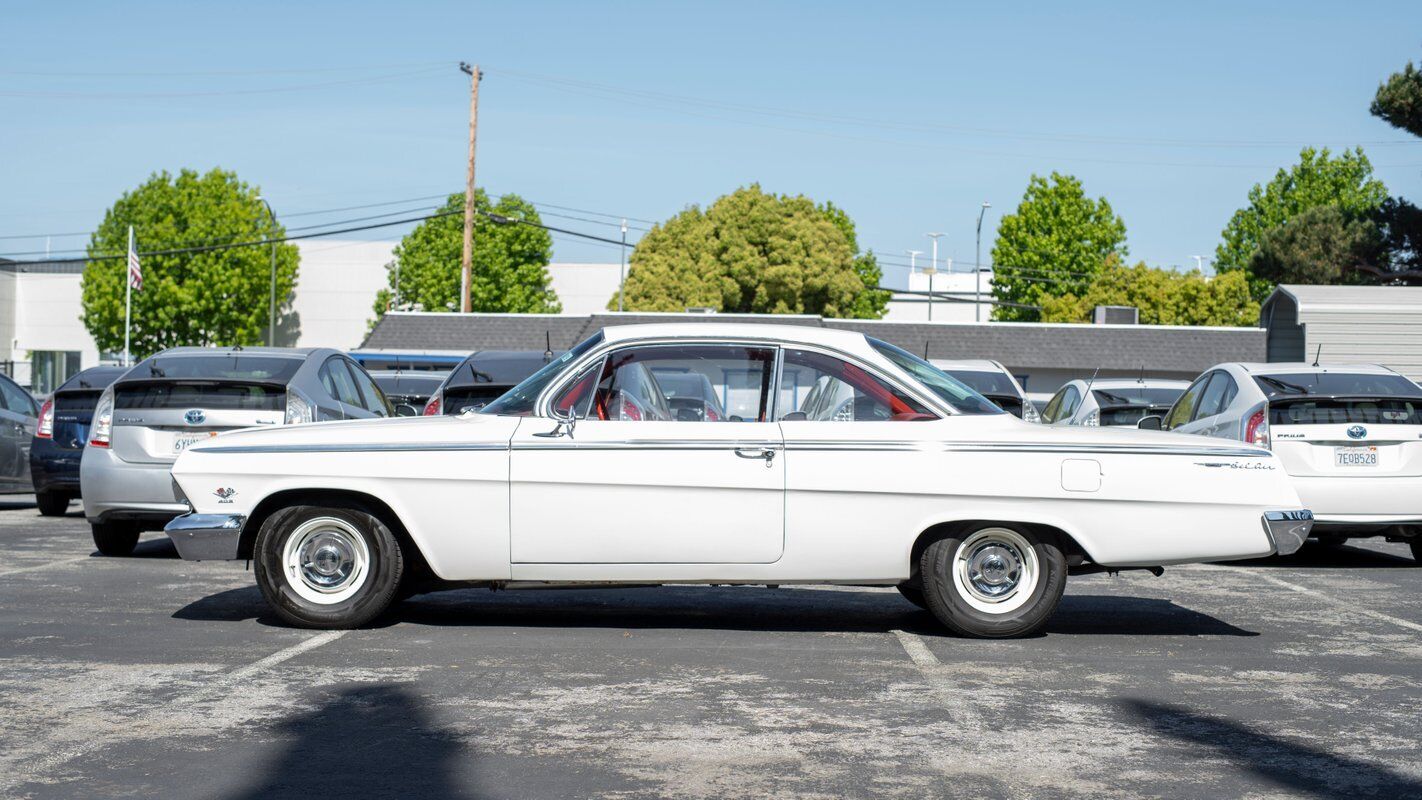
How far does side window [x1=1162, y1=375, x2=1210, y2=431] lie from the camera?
13.8 m

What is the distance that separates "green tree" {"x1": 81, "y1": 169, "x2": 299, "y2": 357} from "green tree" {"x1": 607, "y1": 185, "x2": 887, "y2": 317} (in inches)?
690

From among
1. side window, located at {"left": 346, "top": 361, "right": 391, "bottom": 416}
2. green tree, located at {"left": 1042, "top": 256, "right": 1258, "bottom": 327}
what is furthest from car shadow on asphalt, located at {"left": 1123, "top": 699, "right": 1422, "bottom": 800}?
green tree, located at {"left": 1042, "top": 256, "right": 1258, "bottom": 327}

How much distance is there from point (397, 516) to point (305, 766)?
2.78 meters

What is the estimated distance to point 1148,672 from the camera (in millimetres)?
7289

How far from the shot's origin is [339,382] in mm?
12641

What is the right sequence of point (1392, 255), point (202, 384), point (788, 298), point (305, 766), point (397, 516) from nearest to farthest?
point (305, 766), point (397, 516), point (202, 384), point (1392, 255), point (788, 298)

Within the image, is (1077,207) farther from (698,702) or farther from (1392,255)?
(698,702)

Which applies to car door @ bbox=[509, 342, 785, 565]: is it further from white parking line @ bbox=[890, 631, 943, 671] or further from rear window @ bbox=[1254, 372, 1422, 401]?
rear window @ bbox=[1254, 372, 1422, 401]

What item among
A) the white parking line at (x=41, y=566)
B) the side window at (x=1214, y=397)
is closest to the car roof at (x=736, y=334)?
the white parking line at (x=41, y=566)

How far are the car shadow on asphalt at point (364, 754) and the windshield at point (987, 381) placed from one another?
10355 millimetres

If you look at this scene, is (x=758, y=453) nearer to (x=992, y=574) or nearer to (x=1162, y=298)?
(x=992, y=574)

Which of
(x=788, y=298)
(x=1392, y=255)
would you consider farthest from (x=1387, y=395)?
(x=788, y=298)

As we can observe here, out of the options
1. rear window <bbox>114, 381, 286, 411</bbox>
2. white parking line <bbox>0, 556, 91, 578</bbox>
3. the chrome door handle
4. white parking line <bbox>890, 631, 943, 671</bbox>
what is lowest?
white parking line <bbox>0, 556, 91, 578</bbox>

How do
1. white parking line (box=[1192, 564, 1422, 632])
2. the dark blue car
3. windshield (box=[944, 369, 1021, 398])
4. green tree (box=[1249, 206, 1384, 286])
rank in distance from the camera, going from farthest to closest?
green tree (box=[1249, 206, 1384, 286])
windshield (box=[944, 369, 1021, 398])
the dark blue car
white parking line (box=[1192, 564, 1422, 632])
